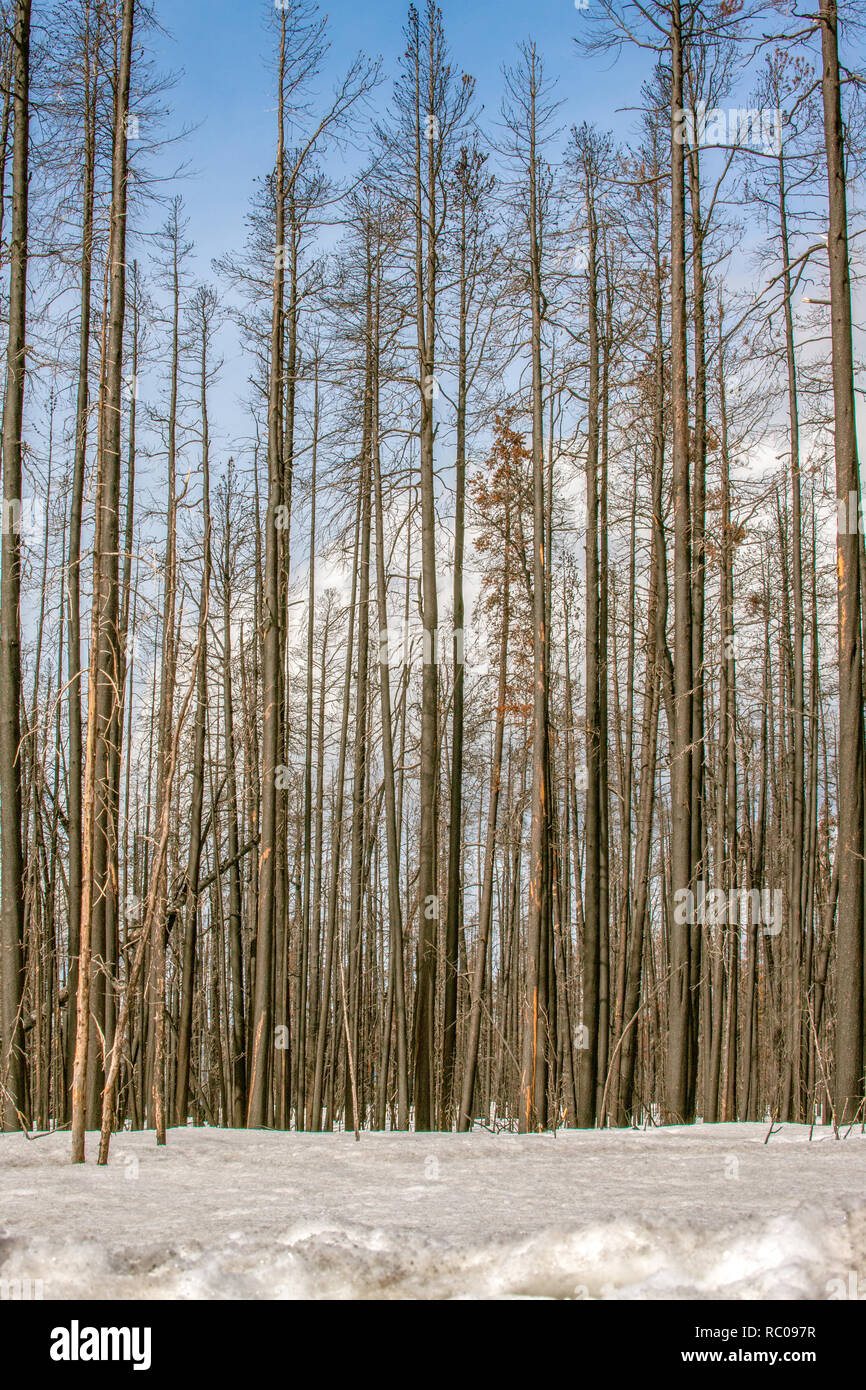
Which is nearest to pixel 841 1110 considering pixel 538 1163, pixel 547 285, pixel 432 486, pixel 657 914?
pixel 538 1163

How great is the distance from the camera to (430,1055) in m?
10.4

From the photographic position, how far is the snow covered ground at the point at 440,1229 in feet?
9.76

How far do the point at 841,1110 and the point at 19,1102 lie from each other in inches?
245

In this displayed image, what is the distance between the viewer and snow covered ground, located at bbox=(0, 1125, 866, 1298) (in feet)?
9.76

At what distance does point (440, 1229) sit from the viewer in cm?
342

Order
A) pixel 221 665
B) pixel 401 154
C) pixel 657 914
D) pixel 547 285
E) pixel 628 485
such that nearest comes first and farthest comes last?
pixel 547 285 < pixel 401 154 < pixel 628 485 < pixel 221 665 < pixel 657 914

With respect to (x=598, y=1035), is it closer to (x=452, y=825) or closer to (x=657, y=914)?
(x=452, y=825)

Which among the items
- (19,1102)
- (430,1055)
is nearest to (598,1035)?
(430,1055)

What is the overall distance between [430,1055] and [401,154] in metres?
9.49

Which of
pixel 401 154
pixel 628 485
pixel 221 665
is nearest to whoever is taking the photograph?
pixel 401 154

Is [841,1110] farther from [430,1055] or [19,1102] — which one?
[19,1102]
